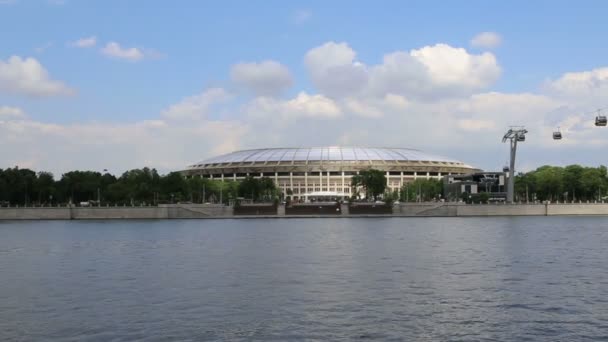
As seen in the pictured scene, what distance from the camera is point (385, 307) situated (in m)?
24.0

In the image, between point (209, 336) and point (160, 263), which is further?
point (160, 263)

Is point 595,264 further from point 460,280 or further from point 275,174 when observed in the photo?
point 275,174

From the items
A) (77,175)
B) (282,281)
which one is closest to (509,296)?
(282,281)

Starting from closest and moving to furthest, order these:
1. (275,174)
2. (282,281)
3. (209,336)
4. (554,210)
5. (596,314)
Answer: (209,336), (596,314), (282,281), (554,210), (275,174)

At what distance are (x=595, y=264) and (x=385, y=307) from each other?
1545 cm

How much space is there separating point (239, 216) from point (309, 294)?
297ft

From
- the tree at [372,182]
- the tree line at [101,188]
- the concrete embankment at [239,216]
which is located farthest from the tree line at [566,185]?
the tree line at [101,188]

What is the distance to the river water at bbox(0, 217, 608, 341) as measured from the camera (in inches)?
814

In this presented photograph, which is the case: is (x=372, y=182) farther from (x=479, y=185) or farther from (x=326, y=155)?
(x=326, y=155)

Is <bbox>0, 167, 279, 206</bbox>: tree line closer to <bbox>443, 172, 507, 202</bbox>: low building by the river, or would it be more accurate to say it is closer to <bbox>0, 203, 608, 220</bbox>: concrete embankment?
<bbox>0, 203, 608, 220</bbox>: concrete embankment

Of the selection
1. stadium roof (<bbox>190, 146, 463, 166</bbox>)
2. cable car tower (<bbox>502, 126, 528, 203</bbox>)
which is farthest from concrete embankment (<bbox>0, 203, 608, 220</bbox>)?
stadium roof (<bbox>190, 146, 463, 166</bbox>)

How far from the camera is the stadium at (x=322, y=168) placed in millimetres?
177125

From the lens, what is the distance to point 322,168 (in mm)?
177375

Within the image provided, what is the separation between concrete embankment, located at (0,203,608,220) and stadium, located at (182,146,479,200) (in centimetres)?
5522
